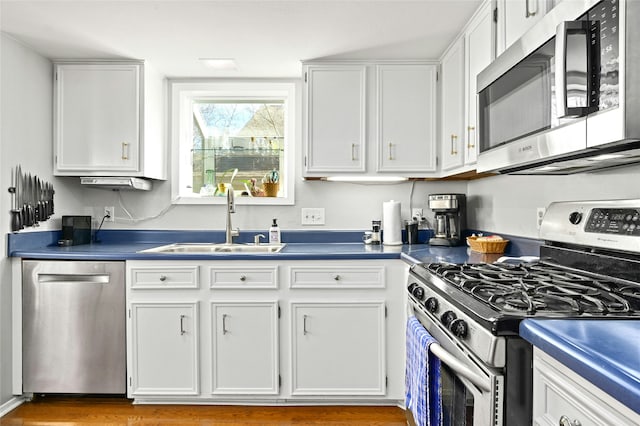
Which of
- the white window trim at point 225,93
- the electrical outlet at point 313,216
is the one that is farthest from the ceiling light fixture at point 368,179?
the white window trim at point 225,93

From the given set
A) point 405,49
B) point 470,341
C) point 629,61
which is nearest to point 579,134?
point 629,61

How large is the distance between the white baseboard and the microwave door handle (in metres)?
2.97

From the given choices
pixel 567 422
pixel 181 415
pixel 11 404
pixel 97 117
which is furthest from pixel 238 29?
pixel 11 404

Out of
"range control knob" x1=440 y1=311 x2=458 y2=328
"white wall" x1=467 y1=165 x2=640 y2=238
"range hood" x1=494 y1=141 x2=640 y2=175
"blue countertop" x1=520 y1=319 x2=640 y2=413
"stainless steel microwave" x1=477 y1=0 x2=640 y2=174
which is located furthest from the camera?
"white wall" x1=467 y1=165 x2=640 y2=238

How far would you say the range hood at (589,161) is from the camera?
1.08 meters

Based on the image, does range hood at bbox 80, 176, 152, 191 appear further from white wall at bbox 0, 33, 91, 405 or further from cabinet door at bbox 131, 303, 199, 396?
cabinet door at bbox 131, 303, 199, 396

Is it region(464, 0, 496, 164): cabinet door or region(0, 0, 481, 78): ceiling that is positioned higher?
region(0, 0, 481, 78): ceiling

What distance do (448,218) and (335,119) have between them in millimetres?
944

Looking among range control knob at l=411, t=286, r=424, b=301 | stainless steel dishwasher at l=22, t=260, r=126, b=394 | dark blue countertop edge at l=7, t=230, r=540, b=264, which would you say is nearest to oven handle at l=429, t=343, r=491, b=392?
range control knob at l=411, t=286, r=424, b=301

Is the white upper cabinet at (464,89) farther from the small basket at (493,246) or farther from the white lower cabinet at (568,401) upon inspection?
the white lower cabinet at (568,401)

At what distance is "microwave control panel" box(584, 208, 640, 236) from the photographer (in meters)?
1.28

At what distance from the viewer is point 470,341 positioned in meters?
1.10

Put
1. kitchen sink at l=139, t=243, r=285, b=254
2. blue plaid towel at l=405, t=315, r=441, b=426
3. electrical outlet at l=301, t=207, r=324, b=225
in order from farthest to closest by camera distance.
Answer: electrical outlet at l=301, t=207, r=324, b=225 → kitchen sink at l=139, t=243, r=285, b=254 → blue plaid towel at l=405, t=315, r=441, b=426

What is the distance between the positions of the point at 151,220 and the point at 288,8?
1781mm
